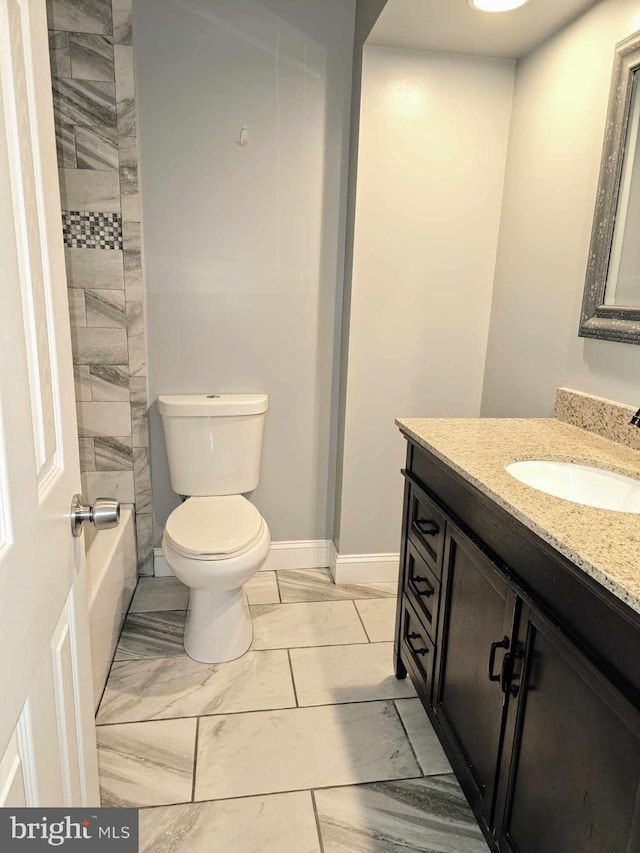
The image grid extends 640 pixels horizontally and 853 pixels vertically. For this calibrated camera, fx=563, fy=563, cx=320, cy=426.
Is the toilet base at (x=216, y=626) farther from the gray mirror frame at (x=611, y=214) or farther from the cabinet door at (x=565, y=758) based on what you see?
the gray mirror frame at (x=611, y=214)

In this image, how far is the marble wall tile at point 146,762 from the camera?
59.2 inches

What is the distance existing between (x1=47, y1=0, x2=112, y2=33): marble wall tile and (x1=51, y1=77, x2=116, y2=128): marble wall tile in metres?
0.18

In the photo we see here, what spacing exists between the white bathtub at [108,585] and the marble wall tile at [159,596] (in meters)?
0.04

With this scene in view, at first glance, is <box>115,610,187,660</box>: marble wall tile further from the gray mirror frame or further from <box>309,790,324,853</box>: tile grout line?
the gray mirror frame

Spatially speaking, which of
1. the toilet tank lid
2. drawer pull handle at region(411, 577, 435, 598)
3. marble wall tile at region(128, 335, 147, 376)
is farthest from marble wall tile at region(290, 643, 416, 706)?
marble wall tile at region(128, 335, 147, 376)

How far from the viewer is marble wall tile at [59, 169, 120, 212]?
7.32 ft

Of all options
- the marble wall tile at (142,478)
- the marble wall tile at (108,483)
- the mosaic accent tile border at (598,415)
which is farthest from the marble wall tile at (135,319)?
the mosaic accent tile border at (598,415)

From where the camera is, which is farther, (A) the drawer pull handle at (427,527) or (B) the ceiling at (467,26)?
(B) the ceiling at (467,26)

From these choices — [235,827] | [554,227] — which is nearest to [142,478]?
[235,827]

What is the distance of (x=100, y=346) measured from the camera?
240 centimetres

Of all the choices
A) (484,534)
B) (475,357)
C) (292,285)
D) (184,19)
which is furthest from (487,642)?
(184,19)

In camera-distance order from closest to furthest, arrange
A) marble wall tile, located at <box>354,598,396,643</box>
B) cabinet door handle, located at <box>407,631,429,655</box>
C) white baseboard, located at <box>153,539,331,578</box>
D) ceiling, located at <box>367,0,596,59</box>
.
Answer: cabinet door handle, located at <box>407,631,429,655</box> → ceiling, located at <box>367,0,596,59</box> → marble wall tile, located at <box>354,598,396,643</box> → white baseboard, located at <box>153,539,331,578</box>

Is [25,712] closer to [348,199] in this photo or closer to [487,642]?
[487,642]

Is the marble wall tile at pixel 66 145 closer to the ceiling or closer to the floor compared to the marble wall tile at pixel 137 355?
closer to the ceiling
